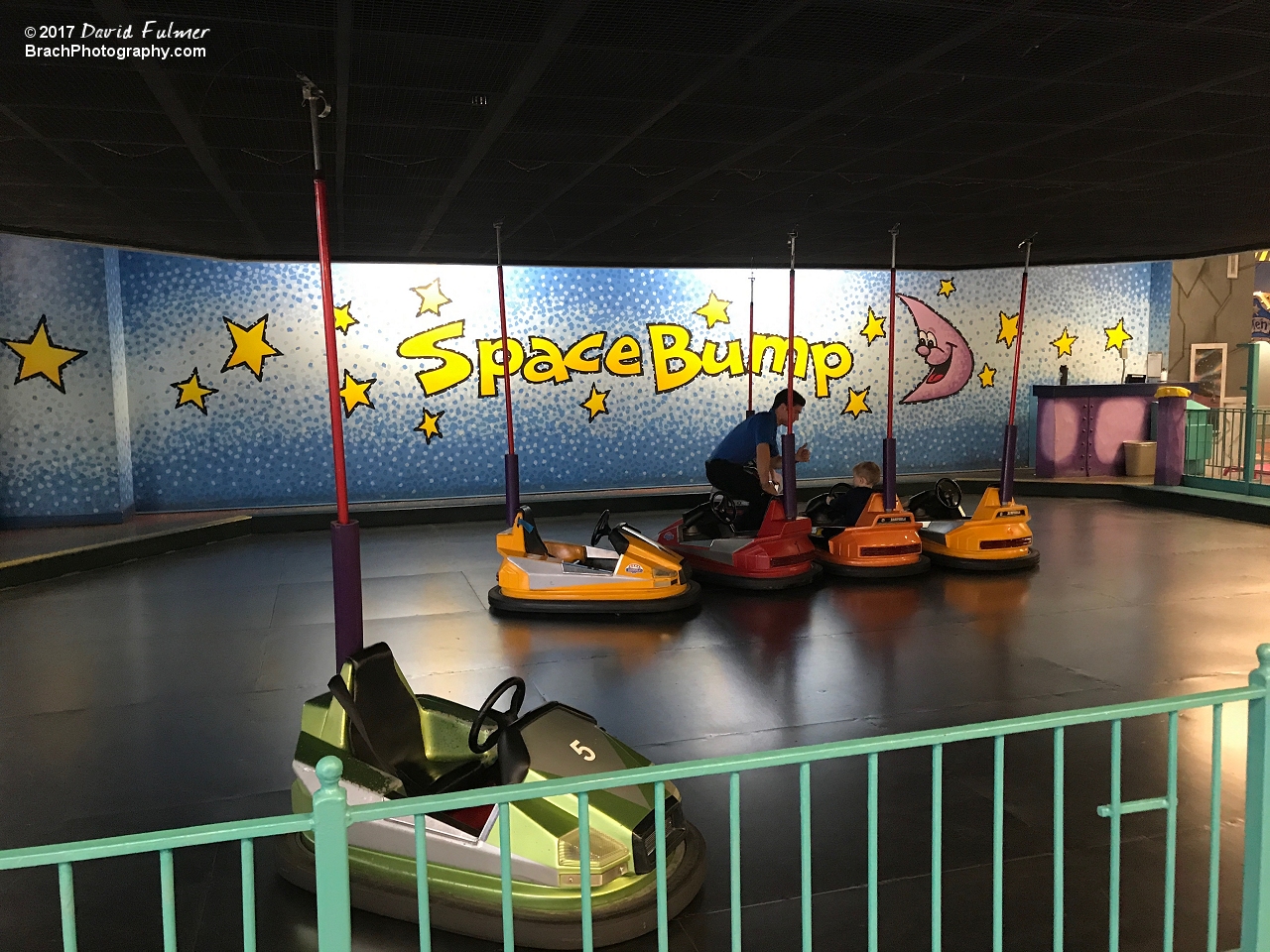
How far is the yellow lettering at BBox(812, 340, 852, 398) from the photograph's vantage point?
1020cm

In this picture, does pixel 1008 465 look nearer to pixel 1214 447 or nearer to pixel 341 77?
pixel 1214 447

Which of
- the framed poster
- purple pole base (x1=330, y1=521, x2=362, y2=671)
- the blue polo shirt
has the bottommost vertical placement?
purple pole base (x1=330, y1=521, x2=362, y2=671)

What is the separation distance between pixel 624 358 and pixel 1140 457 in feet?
17.7

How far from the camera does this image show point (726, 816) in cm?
270

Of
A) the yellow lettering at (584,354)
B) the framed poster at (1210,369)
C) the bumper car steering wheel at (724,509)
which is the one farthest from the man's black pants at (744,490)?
the framed poster at (1210,369)

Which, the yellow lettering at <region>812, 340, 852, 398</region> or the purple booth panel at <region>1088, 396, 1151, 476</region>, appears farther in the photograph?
the yellow lettering at <region>812, 340, 852, 398</region>

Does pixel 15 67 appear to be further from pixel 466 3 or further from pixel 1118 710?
pixel 1118 710

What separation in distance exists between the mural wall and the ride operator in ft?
10.6

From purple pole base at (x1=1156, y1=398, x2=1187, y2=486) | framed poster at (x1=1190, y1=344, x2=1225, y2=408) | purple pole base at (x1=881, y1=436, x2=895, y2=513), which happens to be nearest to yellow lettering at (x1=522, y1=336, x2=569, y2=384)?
purple pole base at (x1=881, y1=436, x2=895, y2=513)

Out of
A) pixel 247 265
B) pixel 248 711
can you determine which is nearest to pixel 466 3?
pixel 248 711

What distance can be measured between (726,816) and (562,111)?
2526 mm

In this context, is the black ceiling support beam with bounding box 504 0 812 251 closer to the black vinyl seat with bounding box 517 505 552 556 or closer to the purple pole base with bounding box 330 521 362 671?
the black vinyl seat with bounding box 517 505 552 556

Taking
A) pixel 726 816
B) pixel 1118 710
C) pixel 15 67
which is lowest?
pixel 726 816

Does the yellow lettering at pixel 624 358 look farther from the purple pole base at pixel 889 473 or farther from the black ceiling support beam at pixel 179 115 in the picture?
the black ceiling support beam at pixel 179 115
